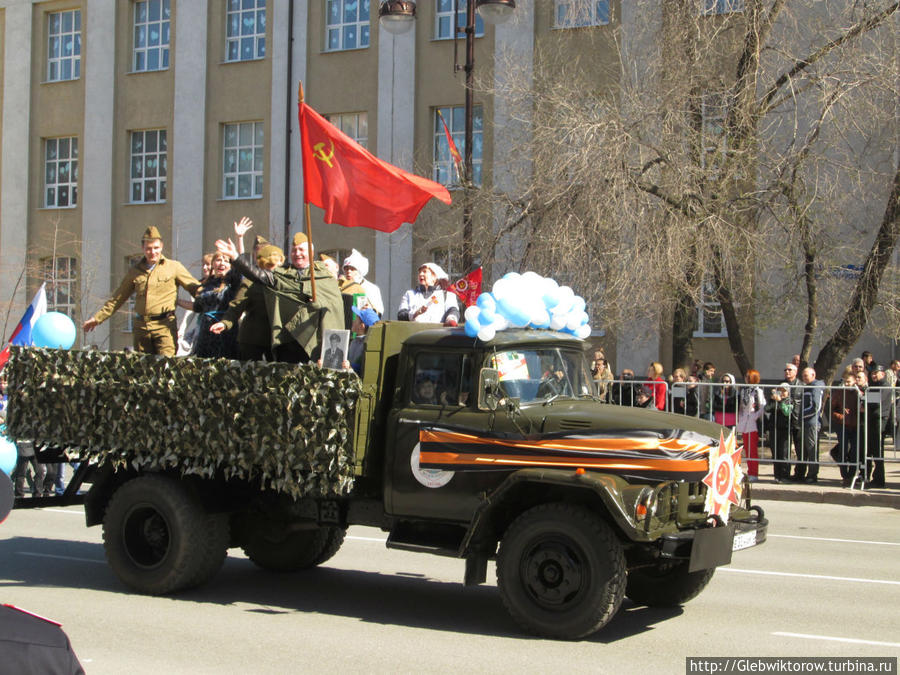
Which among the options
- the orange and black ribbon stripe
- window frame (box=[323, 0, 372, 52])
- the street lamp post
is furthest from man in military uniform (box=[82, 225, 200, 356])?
window frame (box=[323, 0, 372, 52])

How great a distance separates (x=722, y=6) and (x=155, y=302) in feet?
44.9

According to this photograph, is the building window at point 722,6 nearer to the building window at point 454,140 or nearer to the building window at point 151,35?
the building window at point 454,140

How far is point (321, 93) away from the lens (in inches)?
1243

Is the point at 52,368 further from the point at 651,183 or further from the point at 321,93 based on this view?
the point at 321,93

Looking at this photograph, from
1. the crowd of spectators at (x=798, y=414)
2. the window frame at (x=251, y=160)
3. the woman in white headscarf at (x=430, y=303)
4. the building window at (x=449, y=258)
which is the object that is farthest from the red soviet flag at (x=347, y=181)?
the window frame at (x=251, y=160)

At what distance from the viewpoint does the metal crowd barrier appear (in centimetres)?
1562

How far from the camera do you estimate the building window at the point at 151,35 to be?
3391 centimetres

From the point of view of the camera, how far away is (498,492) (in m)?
7.27

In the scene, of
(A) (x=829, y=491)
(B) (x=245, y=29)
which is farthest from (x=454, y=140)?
(A) (x=829, y=491)

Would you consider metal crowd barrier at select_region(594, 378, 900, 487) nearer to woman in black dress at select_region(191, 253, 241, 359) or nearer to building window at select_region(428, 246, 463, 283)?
woman in black dress at select_region(191, 253, 241, 359)

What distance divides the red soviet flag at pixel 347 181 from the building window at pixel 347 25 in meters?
22.2

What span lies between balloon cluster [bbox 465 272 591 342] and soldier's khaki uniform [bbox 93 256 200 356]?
3824 millimetres

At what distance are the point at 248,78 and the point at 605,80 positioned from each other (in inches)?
561

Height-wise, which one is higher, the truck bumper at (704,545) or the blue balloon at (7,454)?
the blue balloon at (7,454)
